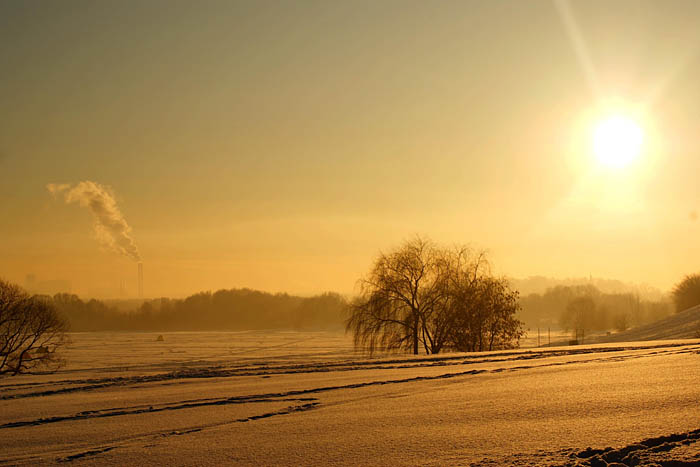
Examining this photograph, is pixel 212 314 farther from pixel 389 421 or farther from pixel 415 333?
pixel 389 421

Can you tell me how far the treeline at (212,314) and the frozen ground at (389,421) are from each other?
471ft

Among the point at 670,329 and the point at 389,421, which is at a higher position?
the point at 389,421

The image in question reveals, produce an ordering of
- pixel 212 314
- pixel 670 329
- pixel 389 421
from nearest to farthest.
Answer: pixel 389 421 → pixel 670 329 → pixel 212 314

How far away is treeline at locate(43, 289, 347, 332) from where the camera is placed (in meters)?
158

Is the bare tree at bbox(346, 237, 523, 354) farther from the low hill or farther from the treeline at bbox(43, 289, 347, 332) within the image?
the treeline at bbox(43, 289, 347, 332)

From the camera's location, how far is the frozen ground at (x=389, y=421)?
4.11 m

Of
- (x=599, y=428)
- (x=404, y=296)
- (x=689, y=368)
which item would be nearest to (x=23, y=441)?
(x=599, y=428)

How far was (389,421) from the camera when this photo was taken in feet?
17.7

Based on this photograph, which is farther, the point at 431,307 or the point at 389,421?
the point at 431,307

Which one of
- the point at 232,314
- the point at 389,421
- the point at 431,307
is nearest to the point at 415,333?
the point at 431,307

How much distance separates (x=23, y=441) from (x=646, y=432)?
556 cm

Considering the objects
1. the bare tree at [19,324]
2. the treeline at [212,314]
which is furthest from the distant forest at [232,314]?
the bare tree at [19,324]

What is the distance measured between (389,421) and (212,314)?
6922 inches

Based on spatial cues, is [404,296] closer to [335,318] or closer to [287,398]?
[287,398]
